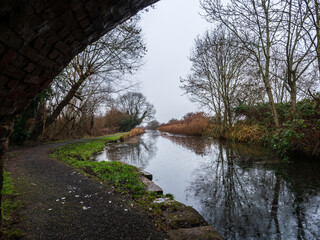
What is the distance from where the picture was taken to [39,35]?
762 mm

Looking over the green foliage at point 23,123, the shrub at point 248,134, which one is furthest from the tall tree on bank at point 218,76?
the green foliage at point 23,123

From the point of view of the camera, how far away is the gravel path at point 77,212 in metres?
1.82

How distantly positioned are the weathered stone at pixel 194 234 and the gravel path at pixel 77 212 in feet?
0.41

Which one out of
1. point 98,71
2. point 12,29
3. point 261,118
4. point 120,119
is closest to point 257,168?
point 12,29

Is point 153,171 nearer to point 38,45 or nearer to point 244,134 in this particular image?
point 38,45

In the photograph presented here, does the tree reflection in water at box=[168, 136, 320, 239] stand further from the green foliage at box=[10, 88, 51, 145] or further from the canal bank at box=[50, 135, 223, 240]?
the green foliage at box=[10, 88, 51, 145]

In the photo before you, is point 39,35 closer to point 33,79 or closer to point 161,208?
point 33,79

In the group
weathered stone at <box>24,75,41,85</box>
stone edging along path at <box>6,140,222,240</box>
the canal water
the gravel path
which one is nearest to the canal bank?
stone edging along path at <box>6,140,222,240</box>

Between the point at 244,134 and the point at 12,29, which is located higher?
the point at 12,29

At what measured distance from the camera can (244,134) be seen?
32.2 feet

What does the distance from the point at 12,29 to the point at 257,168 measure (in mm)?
5571

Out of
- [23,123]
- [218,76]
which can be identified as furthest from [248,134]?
[23,123]

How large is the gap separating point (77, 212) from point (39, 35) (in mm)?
2227

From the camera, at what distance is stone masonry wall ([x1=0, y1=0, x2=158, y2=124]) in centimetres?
68
